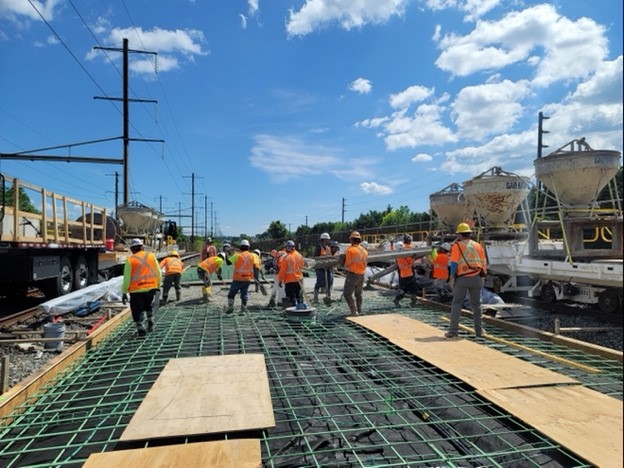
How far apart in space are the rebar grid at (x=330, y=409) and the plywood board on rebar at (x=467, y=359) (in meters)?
0.15

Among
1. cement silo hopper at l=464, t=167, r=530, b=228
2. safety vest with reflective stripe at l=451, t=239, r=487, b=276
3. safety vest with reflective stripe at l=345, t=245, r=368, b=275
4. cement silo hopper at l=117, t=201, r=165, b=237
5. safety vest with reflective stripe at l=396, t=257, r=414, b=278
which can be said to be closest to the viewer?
safety vest with reflective stripe at l=451, t=239, r=487, b=276

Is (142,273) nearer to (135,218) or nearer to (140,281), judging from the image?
(140,281)

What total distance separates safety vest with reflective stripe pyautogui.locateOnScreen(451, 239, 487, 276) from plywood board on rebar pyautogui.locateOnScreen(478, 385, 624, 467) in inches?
88.4

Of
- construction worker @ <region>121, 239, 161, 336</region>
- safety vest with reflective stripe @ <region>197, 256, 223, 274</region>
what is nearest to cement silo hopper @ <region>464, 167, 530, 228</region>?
safety vest with reflective stripe @ <region>197, 256, 223, 274</region>

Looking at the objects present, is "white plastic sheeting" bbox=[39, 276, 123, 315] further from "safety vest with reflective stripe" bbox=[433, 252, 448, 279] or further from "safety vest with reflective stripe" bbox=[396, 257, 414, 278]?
"safety vest with reflective stripe" bbox=[433, 252, 448, 279]

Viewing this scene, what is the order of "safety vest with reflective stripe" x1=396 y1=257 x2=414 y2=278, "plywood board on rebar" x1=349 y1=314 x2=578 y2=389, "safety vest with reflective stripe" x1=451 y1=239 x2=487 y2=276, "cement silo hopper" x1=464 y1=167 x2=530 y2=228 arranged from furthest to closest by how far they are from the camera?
1. "cement silo hopper" x1=464 y1=167 x2=530 y2=228
2. "safety vest with reflective stripe" x1=396 y1=257 x2=414 y2=278
3. "safety vest with reflective stripe" x1=451 y1=239 x2=487 y2=276
4. "plywood board on rebar" x1=349 y1=314 x2=578 y2=389

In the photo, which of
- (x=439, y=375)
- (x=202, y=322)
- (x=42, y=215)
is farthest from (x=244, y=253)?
(x=439, y=375)

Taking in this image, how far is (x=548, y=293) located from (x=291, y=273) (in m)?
6.28

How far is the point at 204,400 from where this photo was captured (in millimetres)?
3822

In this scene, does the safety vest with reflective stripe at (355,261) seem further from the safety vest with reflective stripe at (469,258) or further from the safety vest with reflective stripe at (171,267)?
the safety vest with reflective stripe at (171,267)

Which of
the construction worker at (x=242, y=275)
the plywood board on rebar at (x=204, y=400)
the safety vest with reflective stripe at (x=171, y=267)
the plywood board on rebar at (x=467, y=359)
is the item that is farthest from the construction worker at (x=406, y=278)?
the plywood board on rebar at (x=204, y=400)

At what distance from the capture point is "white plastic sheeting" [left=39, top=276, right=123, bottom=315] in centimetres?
824

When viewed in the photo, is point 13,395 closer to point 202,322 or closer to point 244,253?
point 202,322

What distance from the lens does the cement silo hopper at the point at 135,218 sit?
20297 millimetres
